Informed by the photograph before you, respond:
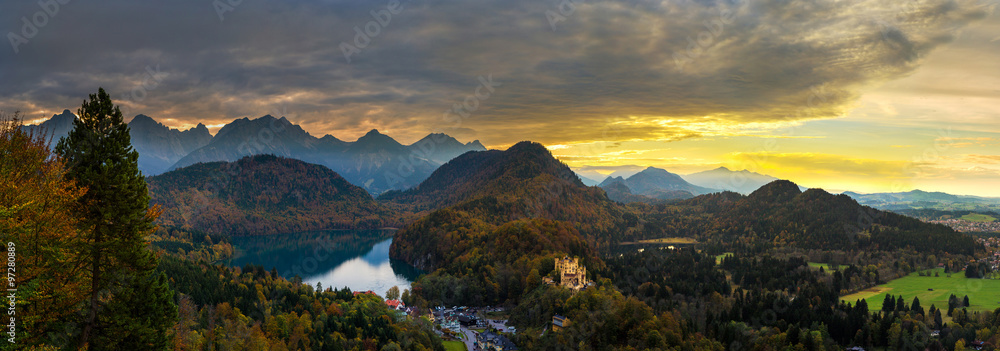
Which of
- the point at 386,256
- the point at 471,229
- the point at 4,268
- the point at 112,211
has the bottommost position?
the point at 386,256

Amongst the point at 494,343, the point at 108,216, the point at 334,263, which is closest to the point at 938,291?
the point at 494,343

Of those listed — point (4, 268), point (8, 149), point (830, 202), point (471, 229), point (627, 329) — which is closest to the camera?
point (4, 268)

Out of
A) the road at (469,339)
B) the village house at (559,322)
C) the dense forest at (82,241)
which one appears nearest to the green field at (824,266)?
the village house at (559,322)

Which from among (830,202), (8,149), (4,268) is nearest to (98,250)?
(4,268)

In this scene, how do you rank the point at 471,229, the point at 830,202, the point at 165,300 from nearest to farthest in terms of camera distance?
the point at 165,300 → the point at 471,229 → the point at 830,202

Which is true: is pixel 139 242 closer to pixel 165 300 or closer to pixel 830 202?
pixel 165 300

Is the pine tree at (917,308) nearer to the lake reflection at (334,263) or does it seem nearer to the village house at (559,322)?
the village house at (559,322)

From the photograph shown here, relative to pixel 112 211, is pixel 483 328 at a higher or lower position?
lower
